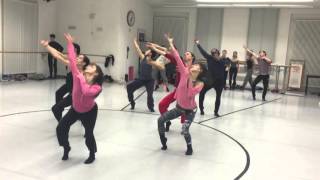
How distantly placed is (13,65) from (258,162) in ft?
35.7

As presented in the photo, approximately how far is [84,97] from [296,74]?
40.9 feet

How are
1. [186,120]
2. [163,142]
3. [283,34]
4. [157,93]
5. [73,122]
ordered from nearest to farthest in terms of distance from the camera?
[73,122] < [186,120] < [163,142] < [157,93] < [283,34]

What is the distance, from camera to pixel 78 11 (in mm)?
14727

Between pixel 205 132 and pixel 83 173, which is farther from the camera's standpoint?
pixel 205 132

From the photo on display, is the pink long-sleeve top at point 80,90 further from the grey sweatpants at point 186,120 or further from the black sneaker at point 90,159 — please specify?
the grey sweatpants at point 186,120

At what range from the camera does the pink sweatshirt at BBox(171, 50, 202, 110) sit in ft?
15.3

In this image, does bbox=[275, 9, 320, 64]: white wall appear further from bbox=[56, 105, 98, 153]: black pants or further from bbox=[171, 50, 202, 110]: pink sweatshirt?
bbox=[56, 105, 98, 153]: black pants

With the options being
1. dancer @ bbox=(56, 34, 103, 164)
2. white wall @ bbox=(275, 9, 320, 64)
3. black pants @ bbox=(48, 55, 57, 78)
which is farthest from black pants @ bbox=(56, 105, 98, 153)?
white wall @ bbox=(275, 9, 320, 64)

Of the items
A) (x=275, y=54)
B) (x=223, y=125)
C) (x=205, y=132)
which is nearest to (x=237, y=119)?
(x=223, y=125)

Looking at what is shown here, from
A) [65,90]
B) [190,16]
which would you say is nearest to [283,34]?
[190,16]

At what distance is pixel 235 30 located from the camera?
1571cm

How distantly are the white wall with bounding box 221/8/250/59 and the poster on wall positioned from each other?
2.20 meters

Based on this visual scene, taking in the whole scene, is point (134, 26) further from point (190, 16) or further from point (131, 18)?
point (190, 16)

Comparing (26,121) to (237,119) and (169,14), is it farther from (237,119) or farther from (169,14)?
(169,14)
